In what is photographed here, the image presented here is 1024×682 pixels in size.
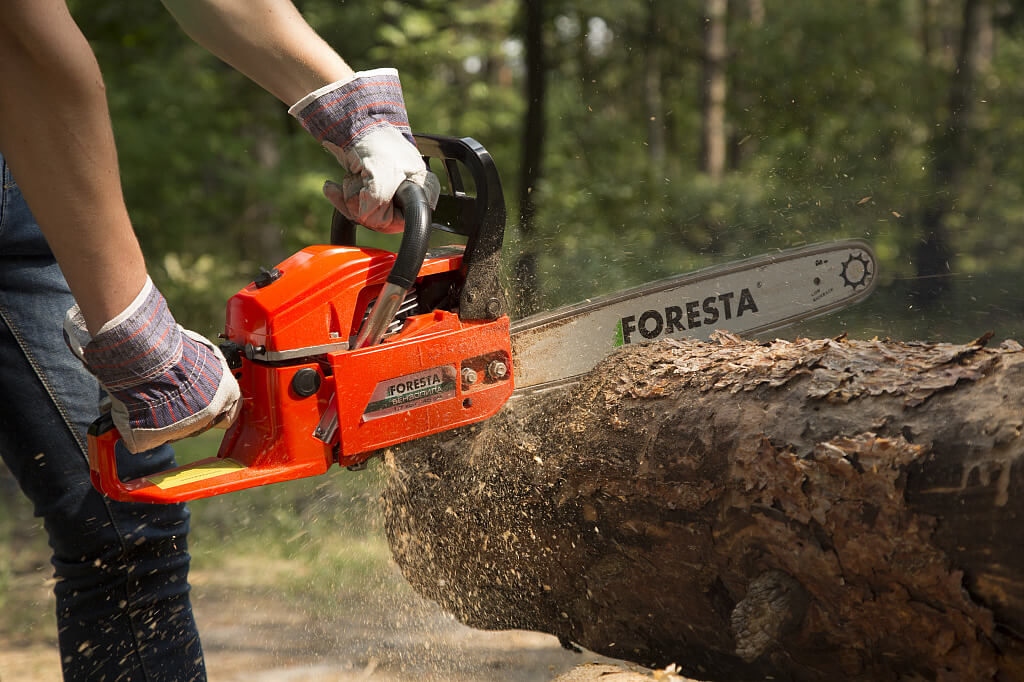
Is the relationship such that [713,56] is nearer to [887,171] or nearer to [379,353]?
[887,171]

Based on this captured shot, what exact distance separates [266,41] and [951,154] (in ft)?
28.5

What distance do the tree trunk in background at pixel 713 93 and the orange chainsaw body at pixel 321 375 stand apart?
793cm

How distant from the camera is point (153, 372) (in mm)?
1271

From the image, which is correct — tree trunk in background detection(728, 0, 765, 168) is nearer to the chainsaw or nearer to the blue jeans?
the chainsaw

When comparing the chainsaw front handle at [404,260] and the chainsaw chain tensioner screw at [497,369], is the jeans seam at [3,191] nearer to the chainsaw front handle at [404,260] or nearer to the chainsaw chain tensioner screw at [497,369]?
the chainsaw front handle at [404,260]

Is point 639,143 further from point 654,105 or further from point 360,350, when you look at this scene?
point 360,350

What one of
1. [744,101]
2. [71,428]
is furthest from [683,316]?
[744,101]


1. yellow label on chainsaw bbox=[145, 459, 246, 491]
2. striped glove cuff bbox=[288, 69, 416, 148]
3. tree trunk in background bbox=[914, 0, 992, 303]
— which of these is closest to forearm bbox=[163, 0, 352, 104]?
striped glove cuff bbox=[288, 69, 416, 148]

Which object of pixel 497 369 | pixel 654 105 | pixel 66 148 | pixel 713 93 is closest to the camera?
pixel 66 148

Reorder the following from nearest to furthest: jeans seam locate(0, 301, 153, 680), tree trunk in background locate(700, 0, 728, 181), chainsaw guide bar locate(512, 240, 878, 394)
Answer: jeans seam locate(0, 301, 153, 680) → chainsaw guide bar locate(512, 240, 878, 394) → tree trunk in background locate(700, 0, 728, 181)

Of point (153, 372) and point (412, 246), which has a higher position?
point (412, 246)

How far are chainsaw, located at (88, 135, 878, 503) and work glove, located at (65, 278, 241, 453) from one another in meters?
0.20

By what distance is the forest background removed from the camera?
625 centimetres

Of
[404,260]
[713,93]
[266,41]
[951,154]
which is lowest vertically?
[951,154]
